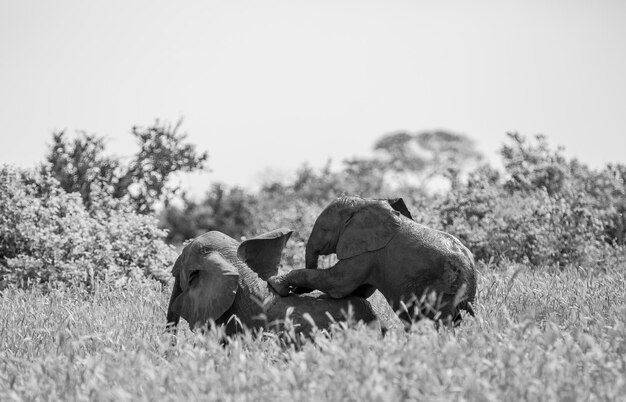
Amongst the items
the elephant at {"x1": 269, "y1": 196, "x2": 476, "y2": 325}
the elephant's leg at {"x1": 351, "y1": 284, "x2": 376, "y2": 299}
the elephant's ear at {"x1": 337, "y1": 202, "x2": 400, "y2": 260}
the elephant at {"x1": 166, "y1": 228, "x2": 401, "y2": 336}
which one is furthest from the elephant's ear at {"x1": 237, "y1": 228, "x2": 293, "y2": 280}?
the elephant's leg at {"x1": 351, "y1": 284, "x2": 376, "y2": 299}

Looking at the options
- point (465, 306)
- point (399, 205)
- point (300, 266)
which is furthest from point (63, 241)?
point (465, 306)

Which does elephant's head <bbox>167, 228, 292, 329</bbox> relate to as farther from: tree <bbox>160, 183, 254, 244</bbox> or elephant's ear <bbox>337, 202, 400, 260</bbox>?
tree <bbox>160, 183, 254, 244</bbox>

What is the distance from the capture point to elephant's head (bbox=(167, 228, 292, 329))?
641 centimetres

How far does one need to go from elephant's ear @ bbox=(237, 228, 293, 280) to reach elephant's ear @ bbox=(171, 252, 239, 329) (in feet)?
0.88

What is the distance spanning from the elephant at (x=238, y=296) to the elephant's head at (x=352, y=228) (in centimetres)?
34

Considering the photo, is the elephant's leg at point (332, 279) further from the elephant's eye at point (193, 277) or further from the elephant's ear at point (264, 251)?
the elephant's eye at point (193, 277)

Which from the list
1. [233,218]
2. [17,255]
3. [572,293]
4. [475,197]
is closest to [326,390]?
[572,293]

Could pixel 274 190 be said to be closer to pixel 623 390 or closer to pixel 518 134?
pixel 518 134

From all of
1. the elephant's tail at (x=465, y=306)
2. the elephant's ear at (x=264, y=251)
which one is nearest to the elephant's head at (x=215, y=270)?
the elephant's ear at (x=264, y=251)

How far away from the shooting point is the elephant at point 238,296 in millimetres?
6402

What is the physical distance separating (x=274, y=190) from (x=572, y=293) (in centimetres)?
3022

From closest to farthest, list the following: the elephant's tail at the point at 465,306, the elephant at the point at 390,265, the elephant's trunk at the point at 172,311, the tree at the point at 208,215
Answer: the elephant at the point at 390,265 < the elephant's tail at the point at 465,306 < the elephant's trunk at the point at 172,311 < the tree at the point at 208,215

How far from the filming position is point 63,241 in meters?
12.2

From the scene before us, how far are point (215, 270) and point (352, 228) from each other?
3.71 feet
